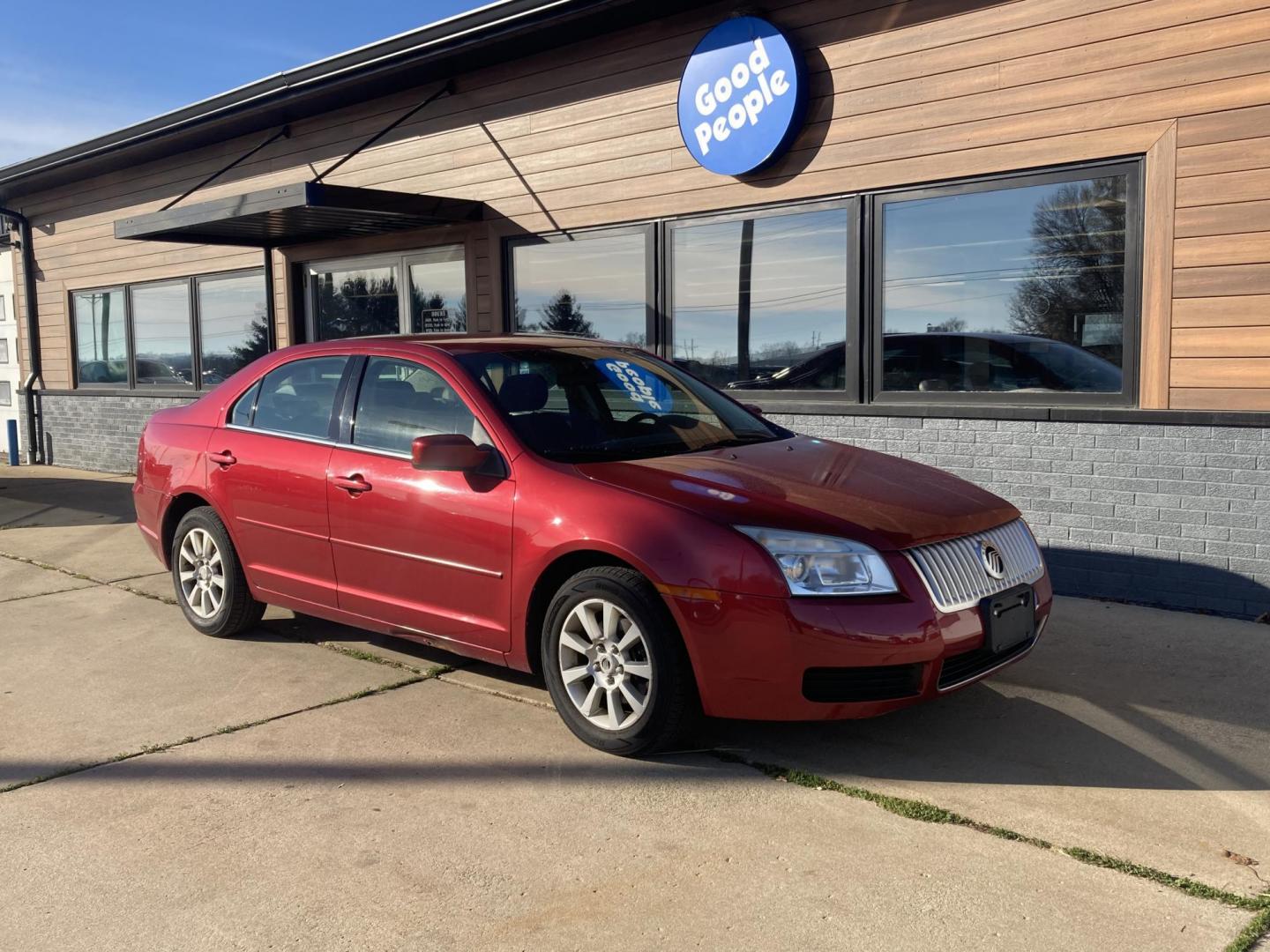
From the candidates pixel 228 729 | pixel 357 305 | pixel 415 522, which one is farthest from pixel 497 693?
pixel 357 305

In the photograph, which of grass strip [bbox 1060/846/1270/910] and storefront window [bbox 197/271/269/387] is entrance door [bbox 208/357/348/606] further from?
storefront window [bbox 197/271/269/387]

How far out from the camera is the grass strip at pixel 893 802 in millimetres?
3404

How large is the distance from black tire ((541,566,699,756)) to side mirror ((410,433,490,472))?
640 millimetres

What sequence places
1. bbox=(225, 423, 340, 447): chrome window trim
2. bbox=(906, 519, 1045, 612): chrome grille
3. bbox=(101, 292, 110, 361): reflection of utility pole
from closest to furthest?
1. bbox=(906, 519, 1045, 612): chrome grille
2. bbox=(225, 423, 340, 447): chrome window trim
3. bbox=(101, 292, 110, 361): reflection of utility pole

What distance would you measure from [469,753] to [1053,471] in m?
4.26

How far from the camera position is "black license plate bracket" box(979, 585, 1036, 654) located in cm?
393

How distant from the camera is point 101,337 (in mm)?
15266

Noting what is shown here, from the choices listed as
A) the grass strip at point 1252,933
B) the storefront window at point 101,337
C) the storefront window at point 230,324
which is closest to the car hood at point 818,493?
the grass strip at point 1252,933

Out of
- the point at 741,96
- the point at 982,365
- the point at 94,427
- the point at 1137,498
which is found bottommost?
the point at 1137,498

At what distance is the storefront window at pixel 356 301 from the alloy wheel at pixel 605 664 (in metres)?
7.63

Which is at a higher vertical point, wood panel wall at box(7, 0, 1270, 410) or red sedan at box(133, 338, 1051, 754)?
wood panel wall at box(7, 0, 1270, 410)

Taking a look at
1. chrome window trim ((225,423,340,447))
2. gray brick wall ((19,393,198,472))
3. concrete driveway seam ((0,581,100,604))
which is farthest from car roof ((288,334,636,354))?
gray brick wall ((19,393,198,472))

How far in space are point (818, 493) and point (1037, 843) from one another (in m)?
1.41

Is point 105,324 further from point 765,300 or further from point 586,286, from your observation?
point 765,300
